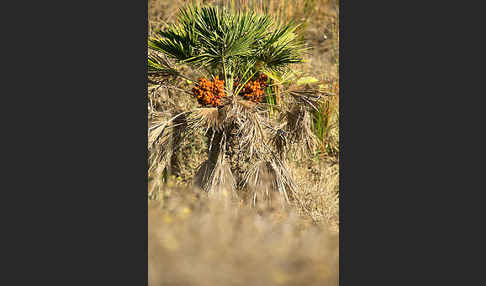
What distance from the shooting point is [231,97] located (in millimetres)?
4547

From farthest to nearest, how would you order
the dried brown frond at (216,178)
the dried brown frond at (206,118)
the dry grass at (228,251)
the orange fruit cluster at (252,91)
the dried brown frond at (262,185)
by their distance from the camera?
1. the orange fruit cluster at (252,91)
2. the dried brown frond at (206,118)
3. the dried brown frond at (262,185)
4. the dried brown frond at (216,178)
5. the dry grass at (228,251)

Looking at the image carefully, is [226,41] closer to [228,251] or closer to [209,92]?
[209,92]

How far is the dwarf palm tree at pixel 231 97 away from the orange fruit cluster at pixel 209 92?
15mm

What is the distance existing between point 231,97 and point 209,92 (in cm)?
24

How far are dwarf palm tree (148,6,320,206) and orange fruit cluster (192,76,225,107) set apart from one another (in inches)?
0.6

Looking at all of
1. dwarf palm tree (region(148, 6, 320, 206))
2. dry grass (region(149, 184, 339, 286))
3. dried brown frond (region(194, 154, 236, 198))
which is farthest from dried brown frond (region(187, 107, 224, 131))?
dry grass (region(149, 184, 339, 286))

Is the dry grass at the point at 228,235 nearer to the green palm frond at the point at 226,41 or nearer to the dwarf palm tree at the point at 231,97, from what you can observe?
the dwarf palm tree at the point at 231,97

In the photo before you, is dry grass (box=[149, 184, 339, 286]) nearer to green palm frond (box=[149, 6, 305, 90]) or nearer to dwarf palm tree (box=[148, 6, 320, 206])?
dwarf palm tree (box=[148, 6, 320, 206])

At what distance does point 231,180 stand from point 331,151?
8.46 feet

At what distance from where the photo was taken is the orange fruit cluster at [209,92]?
14.8ft

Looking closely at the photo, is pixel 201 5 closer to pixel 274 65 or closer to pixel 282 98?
pixel 274 65

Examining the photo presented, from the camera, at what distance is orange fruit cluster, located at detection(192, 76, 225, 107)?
452 cm

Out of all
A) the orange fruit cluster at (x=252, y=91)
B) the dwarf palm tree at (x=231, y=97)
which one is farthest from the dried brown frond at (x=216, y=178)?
the orange fruit cluster at (x=252, y=91)

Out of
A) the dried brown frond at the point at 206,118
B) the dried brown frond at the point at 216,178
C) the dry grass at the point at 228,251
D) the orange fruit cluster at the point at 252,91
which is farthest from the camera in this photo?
the orange fruit cluster at the point at 252,91
